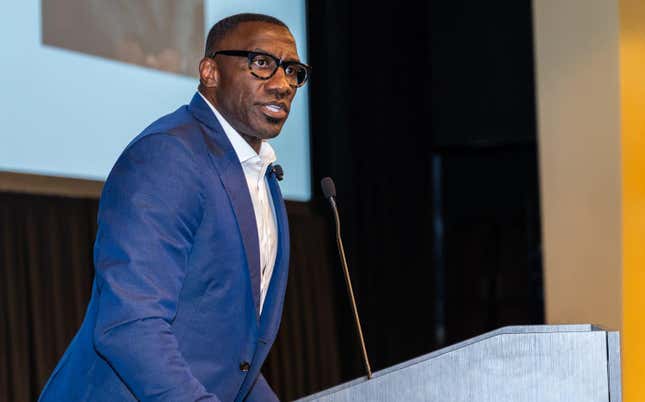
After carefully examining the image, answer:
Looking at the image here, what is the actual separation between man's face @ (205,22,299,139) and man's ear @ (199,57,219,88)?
0.02 m

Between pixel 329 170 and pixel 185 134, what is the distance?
4.28 m

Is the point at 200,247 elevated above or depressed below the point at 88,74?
below

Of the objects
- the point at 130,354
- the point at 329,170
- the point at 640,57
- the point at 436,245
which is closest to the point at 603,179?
the point at 640,57

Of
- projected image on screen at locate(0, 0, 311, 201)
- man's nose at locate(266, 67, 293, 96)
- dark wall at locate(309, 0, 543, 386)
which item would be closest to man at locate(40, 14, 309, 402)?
man's nose at locate(266, 67, 293, 96)

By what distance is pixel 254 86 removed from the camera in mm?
1891

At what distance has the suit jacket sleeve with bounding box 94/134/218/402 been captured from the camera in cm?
156

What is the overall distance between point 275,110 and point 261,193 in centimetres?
16

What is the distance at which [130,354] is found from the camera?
1.56 metres

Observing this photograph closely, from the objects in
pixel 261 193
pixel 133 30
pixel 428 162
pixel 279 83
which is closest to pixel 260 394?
pixel 261 193

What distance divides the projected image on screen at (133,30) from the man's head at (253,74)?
7.76 feet

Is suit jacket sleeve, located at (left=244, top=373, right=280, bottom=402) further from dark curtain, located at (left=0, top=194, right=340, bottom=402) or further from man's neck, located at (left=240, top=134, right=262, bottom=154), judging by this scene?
dark curtain, located at (left=0, top=194, right=340, bottom=402)

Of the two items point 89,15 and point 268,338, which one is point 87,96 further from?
point 268,338

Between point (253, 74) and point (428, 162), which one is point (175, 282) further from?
point (428, 162)

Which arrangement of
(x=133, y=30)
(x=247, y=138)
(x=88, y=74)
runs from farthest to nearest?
1. (x=133, y=30)
2. (x=88, y=74)
3. (x=247, y=138)
